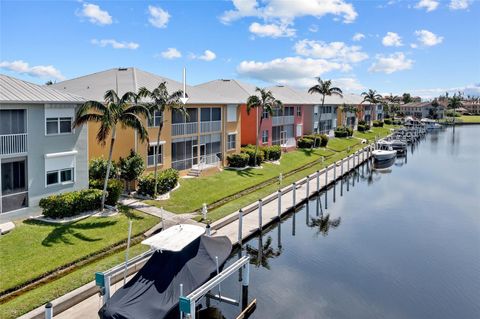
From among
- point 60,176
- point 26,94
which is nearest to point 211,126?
point 60,176

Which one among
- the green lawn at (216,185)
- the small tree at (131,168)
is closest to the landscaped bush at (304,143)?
the green lawn at (216,185)

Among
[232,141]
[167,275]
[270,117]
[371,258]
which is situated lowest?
[371,258]

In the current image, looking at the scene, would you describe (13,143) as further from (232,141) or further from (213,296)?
(232,141)

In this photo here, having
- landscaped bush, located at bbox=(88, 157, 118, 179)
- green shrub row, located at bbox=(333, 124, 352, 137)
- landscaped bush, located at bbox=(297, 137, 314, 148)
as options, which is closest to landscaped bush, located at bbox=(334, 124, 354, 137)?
green shrub row, located at bbox=(333, 124, 352, 137)

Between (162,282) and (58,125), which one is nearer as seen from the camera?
(162,282)

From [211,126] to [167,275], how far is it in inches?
1063

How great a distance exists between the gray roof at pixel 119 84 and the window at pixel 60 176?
7655 mm

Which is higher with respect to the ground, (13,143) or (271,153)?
(13,143)

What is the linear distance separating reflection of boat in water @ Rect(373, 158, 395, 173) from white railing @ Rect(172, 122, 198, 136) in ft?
89.9

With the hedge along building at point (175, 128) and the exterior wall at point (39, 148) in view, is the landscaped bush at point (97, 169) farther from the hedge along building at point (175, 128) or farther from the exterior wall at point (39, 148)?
the exterior wall at point (39, 148)

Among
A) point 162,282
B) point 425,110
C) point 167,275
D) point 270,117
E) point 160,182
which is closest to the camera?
point 162,282

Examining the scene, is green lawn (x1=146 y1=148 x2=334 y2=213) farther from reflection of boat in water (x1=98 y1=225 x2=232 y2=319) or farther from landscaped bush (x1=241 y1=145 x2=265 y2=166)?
reflection of boat in water (x1=98 y1=225 x2=232 y2=319)

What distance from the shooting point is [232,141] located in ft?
144

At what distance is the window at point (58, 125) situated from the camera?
23.6 m
